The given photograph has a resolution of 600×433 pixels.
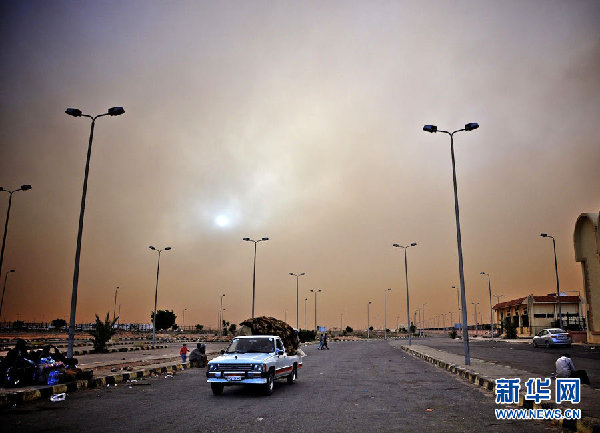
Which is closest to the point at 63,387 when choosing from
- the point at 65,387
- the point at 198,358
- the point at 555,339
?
the point at 65,387

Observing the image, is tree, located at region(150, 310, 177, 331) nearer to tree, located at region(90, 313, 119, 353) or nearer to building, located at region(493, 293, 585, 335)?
building, located at region(493, 293, 585, 335)

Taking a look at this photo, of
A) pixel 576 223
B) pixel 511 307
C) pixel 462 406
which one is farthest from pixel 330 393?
pixel 511 307

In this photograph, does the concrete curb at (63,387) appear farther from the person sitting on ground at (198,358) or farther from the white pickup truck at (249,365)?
the white pickup truck at (249,365)

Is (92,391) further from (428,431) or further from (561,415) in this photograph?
(561,415)

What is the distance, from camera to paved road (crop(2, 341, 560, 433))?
866cm

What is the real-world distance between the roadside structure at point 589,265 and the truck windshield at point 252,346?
3736 cm

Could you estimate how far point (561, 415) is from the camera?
914 cm

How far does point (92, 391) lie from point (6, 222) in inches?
1073

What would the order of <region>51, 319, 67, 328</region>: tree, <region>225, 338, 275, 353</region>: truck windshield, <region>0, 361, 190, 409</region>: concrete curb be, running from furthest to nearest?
<region>51, 319, 67, 328</region>: tree
<region>225, 338, 275, 353</region>: truck windshield
<region>0, 361, 190, 409</region>: concrete curb

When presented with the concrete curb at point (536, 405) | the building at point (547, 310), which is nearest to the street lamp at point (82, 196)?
the concrete curb at point (536, 405)

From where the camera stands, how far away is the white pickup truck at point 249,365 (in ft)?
42.5

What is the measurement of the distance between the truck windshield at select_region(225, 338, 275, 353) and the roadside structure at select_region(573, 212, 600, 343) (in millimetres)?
37360

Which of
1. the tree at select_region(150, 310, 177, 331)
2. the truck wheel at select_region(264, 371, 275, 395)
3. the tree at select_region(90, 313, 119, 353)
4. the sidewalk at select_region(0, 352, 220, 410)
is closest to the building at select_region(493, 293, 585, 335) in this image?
the tree at select_region(90, 313, 119, 353)

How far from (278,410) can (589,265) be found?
4242 cm
